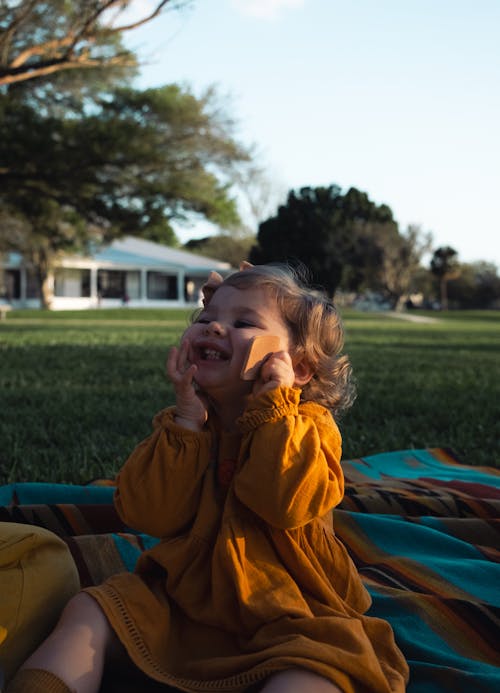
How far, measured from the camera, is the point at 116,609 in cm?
167

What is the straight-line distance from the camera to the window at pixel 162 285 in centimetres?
4634

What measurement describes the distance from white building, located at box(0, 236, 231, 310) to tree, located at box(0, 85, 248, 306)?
24.2m

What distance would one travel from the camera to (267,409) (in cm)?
172

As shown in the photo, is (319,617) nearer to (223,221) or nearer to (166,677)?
(166,677)

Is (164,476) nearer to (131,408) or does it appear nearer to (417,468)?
(417,468)

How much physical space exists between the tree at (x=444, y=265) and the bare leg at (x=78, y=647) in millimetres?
47411

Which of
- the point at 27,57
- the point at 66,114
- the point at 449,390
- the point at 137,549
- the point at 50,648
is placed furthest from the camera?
the point at 66,114

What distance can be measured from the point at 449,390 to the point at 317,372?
16.0 feet

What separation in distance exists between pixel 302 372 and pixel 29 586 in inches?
34.8

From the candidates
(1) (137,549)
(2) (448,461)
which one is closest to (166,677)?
(1) (137,549)

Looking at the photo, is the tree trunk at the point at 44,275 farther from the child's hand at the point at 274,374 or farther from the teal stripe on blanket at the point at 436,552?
the child's hand at the point at 274,374

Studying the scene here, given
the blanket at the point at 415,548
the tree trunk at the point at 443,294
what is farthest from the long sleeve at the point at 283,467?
the tree trunk at the point at 443,294

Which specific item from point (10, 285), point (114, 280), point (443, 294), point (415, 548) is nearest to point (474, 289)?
point (443, 294)

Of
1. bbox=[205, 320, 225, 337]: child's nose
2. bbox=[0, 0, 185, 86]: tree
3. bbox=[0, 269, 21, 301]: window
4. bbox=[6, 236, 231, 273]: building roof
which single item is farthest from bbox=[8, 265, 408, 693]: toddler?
bbox=[0, 269, 21, 301]: window
